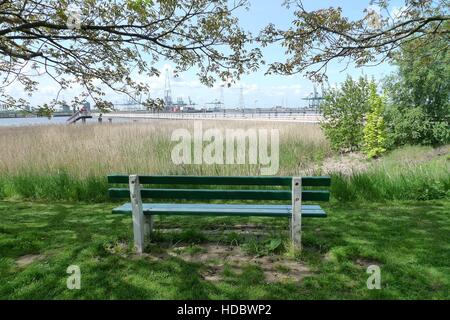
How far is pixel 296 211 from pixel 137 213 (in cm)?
181

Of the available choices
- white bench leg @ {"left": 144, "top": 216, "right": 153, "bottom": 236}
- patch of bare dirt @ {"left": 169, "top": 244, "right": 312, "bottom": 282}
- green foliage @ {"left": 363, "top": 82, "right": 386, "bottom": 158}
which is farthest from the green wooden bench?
green foliage @ {"left": 363, "top": 82, "right": 386, "bottom": 158}

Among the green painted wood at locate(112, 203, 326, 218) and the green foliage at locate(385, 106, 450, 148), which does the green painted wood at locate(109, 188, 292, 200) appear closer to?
the green painted wood at locate(112, 203, 326, 218)

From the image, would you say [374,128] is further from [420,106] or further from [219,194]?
[219,194]

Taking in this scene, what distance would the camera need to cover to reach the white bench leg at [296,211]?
385 cm

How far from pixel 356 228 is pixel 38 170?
8003 millimetres

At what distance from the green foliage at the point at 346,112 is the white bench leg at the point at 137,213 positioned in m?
11.9

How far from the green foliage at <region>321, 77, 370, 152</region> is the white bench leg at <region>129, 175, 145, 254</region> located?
11.9 m

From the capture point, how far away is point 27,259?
4090 millimetres

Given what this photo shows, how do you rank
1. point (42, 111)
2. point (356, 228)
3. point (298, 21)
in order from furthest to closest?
point (42, 111) < point (298, 21) < point (356, 228)

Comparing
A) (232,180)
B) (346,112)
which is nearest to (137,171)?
(232,180)

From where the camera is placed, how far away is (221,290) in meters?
3.22
